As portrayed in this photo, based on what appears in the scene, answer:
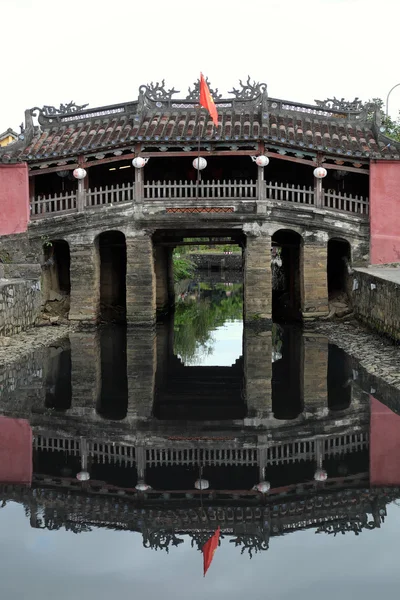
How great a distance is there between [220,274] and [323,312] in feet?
140

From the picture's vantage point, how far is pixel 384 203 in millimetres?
22969

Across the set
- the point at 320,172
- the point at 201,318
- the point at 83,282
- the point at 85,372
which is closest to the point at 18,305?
the point at 83,282

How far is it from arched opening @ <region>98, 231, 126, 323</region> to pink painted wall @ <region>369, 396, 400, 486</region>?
16.3 metres

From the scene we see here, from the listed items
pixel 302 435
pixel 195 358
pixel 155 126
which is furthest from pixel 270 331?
pixel 302 435

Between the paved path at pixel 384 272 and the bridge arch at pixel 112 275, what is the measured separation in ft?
29.3

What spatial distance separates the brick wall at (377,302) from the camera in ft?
53.4

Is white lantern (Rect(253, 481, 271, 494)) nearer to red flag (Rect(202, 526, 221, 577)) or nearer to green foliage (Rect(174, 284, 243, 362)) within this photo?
red flag (Rect(202, 526, 221, 577))

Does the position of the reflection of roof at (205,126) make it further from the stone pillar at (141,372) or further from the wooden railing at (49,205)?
the stone pillar at (141,372)

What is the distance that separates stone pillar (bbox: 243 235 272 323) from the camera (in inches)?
895

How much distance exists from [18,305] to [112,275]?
843cm

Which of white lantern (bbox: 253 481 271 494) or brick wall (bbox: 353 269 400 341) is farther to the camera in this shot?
brick wall (bbox: 353 269 400 341)

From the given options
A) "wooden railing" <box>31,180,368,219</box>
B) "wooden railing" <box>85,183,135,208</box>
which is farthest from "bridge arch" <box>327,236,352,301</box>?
"wooden railing" <box>85,183,135,208</box>

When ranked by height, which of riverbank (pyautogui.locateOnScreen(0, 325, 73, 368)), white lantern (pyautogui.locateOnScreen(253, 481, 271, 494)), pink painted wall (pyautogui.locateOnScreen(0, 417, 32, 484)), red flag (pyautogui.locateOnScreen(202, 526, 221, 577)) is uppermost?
riverbank (pyautogui.locateOnScreen(0, 325, 73, 368))

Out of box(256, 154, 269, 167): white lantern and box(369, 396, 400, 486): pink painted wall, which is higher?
box(256, 154, 269, 167): white lantern
